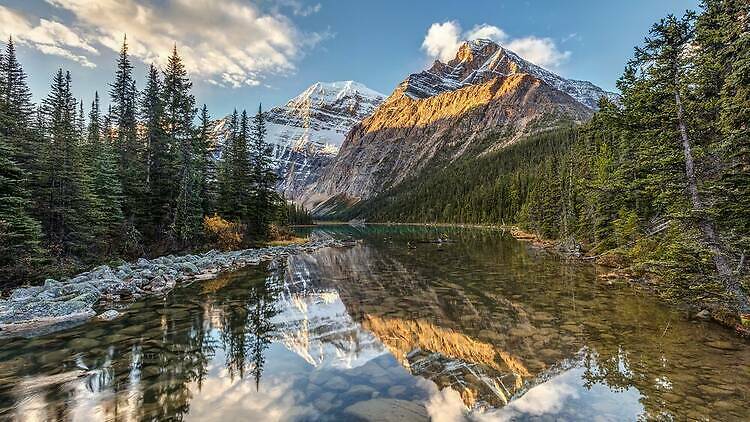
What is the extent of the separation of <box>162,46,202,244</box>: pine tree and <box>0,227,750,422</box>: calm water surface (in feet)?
58.0

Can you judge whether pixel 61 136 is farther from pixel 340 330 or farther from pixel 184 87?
pixel 340 330

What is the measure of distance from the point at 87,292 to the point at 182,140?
65.1 feet

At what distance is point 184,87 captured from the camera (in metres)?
37.3

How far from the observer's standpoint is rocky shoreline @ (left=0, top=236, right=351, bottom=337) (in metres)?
12.9

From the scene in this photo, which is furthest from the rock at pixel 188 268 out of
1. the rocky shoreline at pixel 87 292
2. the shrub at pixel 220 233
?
the shrub at pixel 220 233

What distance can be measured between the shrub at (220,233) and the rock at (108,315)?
22.6 m

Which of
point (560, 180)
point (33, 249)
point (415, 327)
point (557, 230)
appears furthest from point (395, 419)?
point (557, 230)

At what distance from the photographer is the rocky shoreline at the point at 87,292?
1291cm

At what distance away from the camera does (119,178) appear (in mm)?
30391

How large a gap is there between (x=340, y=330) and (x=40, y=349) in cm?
845

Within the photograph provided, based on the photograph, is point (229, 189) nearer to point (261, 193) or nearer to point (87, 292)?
point (261, 193)

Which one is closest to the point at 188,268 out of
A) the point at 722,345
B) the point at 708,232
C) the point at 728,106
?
the point at 722,345

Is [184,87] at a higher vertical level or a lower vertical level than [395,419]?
higher

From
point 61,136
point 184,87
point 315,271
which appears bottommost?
point 315,271
